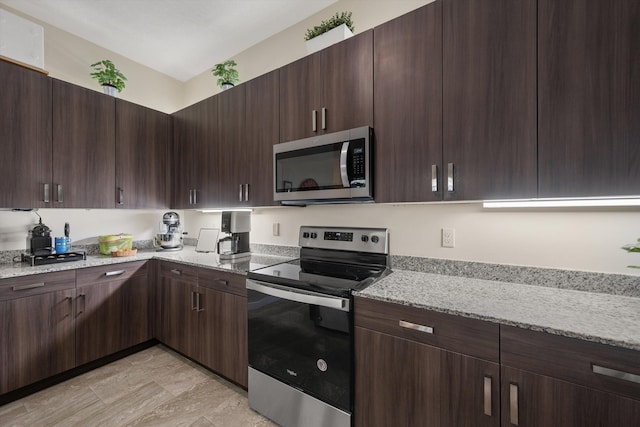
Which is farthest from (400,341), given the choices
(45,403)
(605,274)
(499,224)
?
(45,403)

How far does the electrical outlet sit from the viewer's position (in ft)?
5.46

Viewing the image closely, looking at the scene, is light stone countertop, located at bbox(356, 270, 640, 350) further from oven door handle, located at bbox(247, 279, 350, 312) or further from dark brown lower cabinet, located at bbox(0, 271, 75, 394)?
dark brown lower cabinet, located at bbox(0, 271, 75, 394)

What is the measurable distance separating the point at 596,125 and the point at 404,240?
1.06 metres

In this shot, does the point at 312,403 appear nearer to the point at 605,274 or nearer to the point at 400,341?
the point at 400,341

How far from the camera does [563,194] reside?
3.75 ft

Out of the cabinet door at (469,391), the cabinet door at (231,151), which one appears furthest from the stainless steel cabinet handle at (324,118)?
the cabinet door at (469,391)

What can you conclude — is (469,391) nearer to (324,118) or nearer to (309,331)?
(309,331)

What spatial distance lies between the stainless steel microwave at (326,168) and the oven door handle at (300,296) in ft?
1.97

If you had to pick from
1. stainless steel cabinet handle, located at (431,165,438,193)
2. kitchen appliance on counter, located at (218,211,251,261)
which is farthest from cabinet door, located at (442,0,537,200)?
kitchen appliance on counter, located at (218,211,251,261)

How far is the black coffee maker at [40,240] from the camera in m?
2.16

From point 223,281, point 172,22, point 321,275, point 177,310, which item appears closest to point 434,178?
point 321,275

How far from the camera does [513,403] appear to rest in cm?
99

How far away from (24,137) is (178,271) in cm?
148

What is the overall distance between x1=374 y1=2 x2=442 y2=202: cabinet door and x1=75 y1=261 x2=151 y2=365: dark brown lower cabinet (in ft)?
7.42
